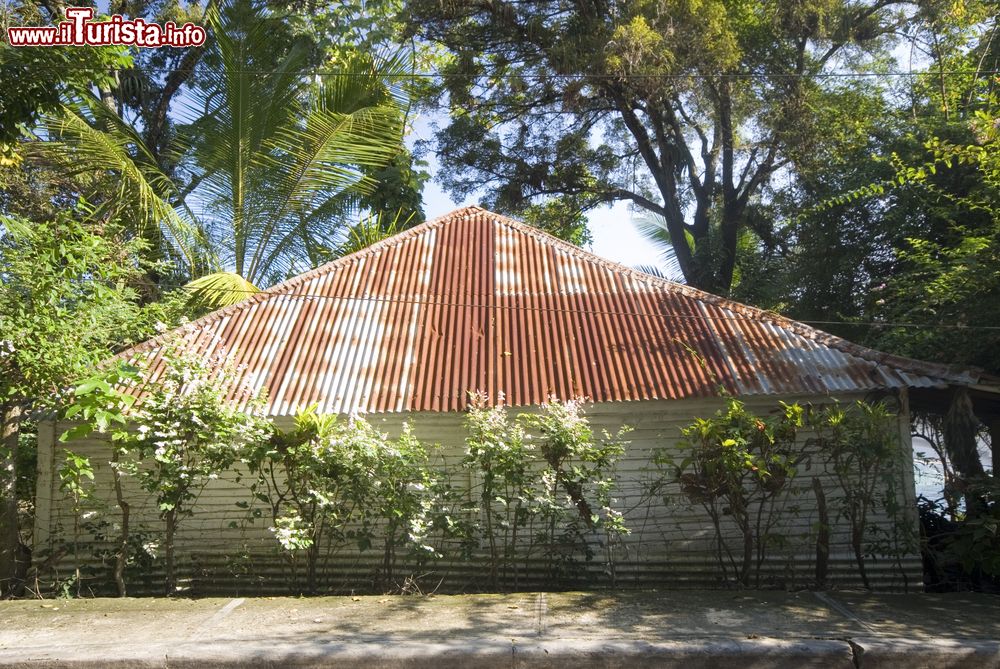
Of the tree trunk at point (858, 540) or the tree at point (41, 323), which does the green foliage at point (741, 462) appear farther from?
the tree at point (41, 323)

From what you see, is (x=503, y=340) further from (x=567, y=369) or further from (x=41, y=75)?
(x=41, y=75)

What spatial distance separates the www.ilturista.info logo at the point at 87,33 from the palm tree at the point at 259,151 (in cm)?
192

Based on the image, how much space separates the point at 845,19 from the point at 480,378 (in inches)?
515

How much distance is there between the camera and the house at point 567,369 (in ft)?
26.4

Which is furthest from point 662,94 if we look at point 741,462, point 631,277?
point 741,462

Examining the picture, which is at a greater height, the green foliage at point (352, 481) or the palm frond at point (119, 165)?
the palm frond at point (119, 165)

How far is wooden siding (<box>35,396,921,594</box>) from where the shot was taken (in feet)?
26.2

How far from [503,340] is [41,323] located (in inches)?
186

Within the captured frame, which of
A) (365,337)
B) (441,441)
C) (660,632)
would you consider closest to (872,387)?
(660,632)

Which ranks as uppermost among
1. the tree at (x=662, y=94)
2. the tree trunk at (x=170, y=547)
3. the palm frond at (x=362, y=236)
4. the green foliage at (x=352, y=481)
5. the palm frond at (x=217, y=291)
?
the tree at (x=662, y=94)

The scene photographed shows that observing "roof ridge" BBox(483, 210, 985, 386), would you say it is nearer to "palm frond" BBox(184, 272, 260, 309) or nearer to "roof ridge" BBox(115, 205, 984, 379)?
"roof ridge" BBox(115, 205, 984, 379)

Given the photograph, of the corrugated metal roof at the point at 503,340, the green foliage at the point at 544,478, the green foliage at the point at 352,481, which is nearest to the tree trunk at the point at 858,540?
the corrugated metal roof at the point at 503,340

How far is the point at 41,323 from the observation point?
24.0 feet

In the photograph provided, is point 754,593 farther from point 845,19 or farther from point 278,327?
point 845,19
